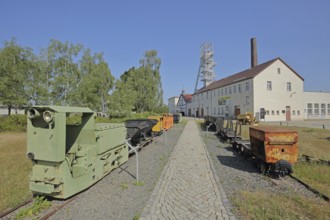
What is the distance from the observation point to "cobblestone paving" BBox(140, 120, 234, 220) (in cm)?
385

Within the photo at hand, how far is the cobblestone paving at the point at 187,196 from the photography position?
3.85 m

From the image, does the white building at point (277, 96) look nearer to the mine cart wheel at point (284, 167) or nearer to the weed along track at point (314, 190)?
the mine cart wheel at point (284, 167)

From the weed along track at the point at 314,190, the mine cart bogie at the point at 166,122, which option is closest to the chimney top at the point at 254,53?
the mine cart bogie at the point at 166,122

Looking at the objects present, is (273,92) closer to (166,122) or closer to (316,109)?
(316,109)

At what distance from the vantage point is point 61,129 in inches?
155

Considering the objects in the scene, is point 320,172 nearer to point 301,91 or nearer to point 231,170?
point 231,170

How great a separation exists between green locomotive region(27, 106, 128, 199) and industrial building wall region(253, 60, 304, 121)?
35.2 m

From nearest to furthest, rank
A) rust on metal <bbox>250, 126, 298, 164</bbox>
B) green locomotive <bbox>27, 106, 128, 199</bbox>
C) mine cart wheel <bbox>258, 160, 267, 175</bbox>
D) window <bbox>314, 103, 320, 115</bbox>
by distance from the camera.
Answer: green locomotive <bbox>27, 106, 128, 199</bbox>, rust on metal <bbox>250, 126, 298, 164</bbox>, mine cart wheel <bbox>258, 160, 267, 175</bbox>, window <bbox>314, 103, 320, 115</bbox>

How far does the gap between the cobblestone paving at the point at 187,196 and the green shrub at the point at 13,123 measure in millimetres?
18810

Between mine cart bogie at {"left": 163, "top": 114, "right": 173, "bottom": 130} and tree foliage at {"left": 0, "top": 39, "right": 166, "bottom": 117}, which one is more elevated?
tree foliage at {"left": 0, "top": 39, "right": 166, "bottom": 117}

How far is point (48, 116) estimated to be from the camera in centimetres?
386

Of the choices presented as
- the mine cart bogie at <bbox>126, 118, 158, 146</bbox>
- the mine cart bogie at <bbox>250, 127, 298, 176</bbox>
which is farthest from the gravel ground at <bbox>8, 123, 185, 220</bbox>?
the mine cart bogie at <bbox>250, 127, 298, 176</bbox>

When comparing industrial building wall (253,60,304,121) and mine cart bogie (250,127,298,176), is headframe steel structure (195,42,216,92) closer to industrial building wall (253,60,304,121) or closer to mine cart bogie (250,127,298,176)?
industrial building wall (253,60,304,121)

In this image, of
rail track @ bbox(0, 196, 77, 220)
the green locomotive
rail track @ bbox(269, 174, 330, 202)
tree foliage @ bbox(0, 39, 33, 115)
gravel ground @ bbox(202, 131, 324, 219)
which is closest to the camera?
rail track @ bbox(0, 196, 77, 220)
